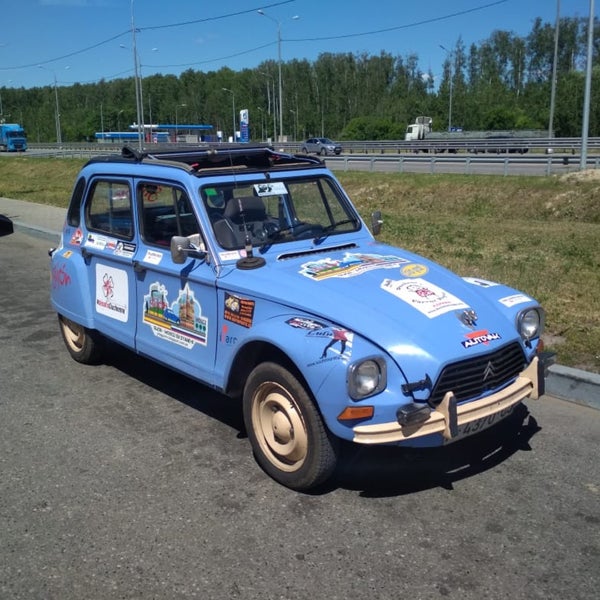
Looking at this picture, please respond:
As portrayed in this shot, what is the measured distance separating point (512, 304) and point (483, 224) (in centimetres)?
951

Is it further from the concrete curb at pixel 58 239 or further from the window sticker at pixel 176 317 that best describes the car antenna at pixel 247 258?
the concrete curb at pixel 58 239

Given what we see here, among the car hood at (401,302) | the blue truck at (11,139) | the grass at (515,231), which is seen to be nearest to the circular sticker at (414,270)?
the car hood at (401,302)

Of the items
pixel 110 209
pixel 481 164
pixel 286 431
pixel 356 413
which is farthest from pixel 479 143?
pixel 356 413

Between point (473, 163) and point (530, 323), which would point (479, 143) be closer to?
point (473, 163)

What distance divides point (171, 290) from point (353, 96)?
362 feet

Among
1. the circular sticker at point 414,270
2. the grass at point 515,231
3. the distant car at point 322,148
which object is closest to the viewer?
the circular sticker at point 414,270

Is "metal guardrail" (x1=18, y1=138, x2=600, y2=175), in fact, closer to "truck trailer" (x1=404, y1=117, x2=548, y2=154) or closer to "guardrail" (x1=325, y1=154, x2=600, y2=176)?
"guardrail" (x1=325, y1=154, x2=600, y2=176)

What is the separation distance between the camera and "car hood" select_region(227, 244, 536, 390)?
141 inches

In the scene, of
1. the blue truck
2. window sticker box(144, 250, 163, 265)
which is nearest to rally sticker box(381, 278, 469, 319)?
window sticker box(144, 250, 163, 265)

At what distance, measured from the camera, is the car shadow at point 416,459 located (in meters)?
3.98

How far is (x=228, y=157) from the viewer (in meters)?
5.15

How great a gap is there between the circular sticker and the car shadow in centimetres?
114

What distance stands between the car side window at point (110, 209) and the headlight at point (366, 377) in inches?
100

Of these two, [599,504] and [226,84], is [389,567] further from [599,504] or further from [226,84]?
[226,84]
